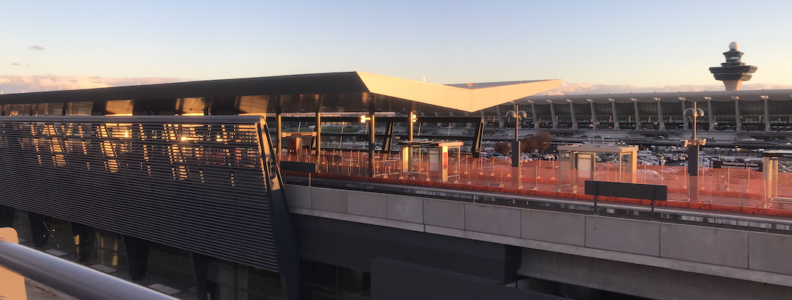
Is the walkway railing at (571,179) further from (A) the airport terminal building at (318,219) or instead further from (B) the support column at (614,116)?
(B) the support column at (614,116)

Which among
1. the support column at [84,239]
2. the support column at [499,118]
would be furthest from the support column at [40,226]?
the support column at [499,118]

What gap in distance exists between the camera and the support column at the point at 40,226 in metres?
30.4

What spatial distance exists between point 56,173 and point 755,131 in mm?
84740

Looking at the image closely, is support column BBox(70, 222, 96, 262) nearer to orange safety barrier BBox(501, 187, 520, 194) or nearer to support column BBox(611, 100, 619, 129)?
orange safety barrier BBox(501, 187, 520, 194)

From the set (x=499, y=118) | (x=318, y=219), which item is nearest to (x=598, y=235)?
(x=318, y=219)

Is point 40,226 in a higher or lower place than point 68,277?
lower

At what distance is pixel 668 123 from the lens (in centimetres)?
8869

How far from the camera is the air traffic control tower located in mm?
128500

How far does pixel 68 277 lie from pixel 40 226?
34.5 meters

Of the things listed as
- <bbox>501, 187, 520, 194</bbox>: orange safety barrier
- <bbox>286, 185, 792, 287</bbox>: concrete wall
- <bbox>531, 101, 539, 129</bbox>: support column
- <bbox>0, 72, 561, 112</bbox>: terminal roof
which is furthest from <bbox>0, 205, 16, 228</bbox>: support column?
<bbox>531, 101, 539, 129</bbox>: support column

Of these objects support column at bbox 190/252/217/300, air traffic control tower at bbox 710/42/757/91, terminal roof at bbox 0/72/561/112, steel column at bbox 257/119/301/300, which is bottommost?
support column at bbox 190/252/217/300

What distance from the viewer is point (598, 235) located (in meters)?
12.9

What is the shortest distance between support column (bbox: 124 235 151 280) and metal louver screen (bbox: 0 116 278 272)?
597 millimetres

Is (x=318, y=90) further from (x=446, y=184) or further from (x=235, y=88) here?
(x=446, y=184)
